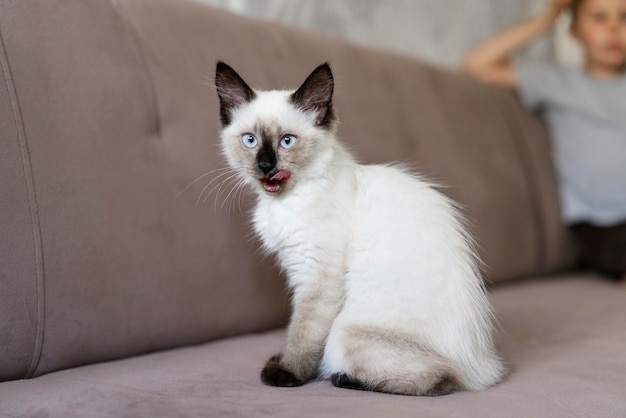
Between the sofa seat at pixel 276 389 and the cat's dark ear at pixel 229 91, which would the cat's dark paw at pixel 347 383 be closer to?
the sofa seat at pixel 276 389

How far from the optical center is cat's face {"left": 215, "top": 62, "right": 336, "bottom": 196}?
1.16m

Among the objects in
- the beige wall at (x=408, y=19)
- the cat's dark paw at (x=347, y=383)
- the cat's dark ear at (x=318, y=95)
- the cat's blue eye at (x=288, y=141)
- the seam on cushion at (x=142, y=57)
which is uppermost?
the beige wall at (x=408, y=19)

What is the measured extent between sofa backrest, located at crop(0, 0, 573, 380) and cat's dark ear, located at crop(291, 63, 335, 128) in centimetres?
38

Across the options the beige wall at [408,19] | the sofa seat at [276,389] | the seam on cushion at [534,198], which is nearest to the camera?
the sofa seat at [276,389]

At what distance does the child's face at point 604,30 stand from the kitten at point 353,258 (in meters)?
2.00

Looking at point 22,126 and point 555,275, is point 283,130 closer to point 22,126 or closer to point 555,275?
point 22,126

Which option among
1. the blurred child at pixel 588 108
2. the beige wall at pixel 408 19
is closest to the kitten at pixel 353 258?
the beige wall at pixel 408 19

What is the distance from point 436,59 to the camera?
2.97 m

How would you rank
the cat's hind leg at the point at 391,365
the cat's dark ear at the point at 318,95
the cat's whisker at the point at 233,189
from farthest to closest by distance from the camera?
the cat's whisker at the point at 233,189 → the cat's dark ear at the point at 318,95 → the cat's hind leg at the point at 391,365

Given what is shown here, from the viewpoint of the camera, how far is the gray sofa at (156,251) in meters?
1.04

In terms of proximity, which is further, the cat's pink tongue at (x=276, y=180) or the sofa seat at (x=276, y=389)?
the cat's pink tongue at (x=276, y=180)

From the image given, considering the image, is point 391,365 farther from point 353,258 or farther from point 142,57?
point 142,57

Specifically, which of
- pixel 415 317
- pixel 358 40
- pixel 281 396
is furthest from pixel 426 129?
pixel 281 396

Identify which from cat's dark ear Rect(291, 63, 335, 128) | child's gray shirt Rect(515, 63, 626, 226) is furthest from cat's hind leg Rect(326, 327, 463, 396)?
child's gray shirt Rect(515, 63, 626, 226)
